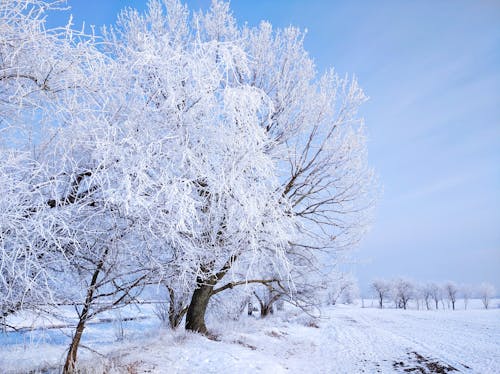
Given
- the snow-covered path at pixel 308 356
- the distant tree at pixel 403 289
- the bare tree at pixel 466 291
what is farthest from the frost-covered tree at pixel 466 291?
the snow-covered path at pixel 308 356

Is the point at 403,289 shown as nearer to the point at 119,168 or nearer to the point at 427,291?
the point at 427,291

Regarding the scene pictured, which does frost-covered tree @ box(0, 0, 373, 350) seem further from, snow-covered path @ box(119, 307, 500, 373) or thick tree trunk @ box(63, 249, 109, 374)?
snow-covered path @ box(119, 307, 500, 373)

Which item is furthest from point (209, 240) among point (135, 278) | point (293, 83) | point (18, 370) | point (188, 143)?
point (293, 83)

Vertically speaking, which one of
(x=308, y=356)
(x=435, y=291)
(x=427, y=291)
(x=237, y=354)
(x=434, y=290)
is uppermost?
(x=434, y=290)

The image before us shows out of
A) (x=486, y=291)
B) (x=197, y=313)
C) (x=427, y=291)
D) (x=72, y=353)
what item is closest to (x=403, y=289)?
(x=427, y=291)

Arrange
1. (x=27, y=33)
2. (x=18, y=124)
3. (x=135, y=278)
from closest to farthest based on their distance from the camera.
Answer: (x=27, y=33), (x=18, y=124), (x=135, y=278)

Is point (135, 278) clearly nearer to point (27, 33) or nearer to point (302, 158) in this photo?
point (27, 33)

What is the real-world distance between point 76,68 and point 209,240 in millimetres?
3010

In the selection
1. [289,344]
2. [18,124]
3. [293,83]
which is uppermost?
[293,83]

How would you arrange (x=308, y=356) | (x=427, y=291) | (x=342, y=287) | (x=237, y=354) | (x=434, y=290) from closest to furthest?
1. (x=237, y=354)
2. (x=308, y=356)
3. (x=342, y=287)
4. (x=434, y=290)
5. (x=427, y=291)

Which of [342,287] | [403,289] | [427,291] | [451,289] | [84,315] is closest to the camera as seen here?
[84,315]

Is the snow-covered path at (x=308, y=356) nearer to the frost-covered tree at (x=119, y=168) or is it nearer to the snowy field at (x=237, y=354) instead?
the snowy field at (x=237, y=354)

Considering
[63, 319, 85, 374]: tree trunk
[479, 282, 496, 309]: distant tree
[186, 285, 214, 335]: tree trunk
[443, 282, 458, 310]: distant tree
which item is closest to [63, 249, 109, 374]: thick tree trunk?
[63, 319, 85, 374]: tree trunk

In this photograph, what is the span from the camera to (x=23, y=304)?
3803mm
